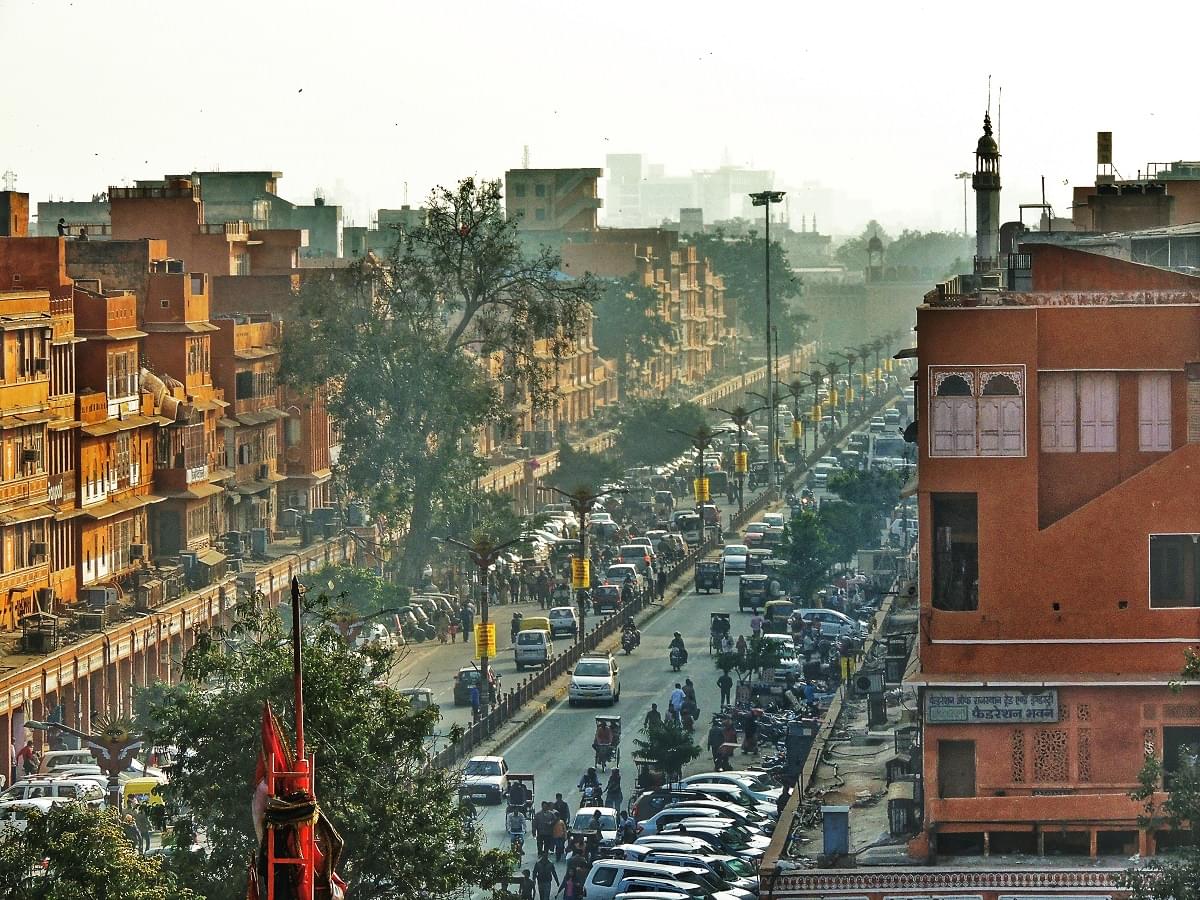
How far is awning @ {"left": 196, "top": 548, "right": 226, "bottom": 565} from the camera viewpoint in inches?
2726

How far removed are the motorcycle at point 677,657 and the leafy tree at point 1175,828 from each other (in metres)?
29.7

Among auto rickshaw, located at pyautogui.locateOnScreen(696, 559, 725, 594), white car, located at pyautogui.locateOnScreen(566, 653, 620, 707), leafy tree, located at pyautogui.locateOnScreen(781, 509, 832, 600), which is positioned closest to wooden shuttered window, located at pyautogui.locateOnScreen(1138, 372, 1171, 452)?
white car, located at pyautogui.locateOnScreen(566, 653, 620, 707)

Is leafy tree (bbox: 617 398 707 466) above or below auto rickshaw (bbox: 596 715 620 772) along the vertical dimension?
above

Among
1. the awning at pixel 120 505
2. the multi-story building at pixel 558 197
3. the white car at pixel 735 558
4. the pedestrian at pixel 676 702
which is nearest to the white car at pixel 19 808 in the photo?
the pedestrian at pixel 676 702

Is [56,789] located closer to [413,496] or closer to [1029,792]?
[1029,792]

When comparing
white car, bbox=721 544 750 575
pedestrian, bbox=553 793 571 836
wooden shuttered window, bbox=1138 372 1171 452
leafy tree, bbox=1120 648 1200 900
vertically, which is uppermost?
wooden shuttered window, bbox=1138 372 1171 452

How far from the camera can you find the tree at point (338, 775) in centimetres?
3288

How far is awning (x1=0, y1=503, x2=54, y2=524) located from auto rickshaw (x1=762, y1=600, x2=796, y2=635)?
53.4ft

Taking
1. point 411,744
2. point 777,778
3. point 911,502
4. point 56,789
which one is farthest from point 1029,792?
point 911,502

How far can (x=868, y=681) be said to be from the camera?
50812 mm

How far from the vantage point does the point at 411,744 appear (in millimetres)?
34469

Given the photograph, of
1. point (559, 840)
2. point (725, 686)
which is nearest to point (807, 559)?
point (725, 686)

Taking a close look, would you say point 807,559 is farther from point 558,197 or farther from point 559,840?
point 558,197

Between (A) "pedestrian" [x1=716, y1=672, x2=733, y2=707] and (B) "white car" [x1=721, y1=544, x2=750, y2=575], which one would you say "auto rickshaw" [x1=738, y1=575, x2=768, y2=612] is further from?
(A) "pedestrian" [x1=716, y1=672, x2=733, y2=707]
